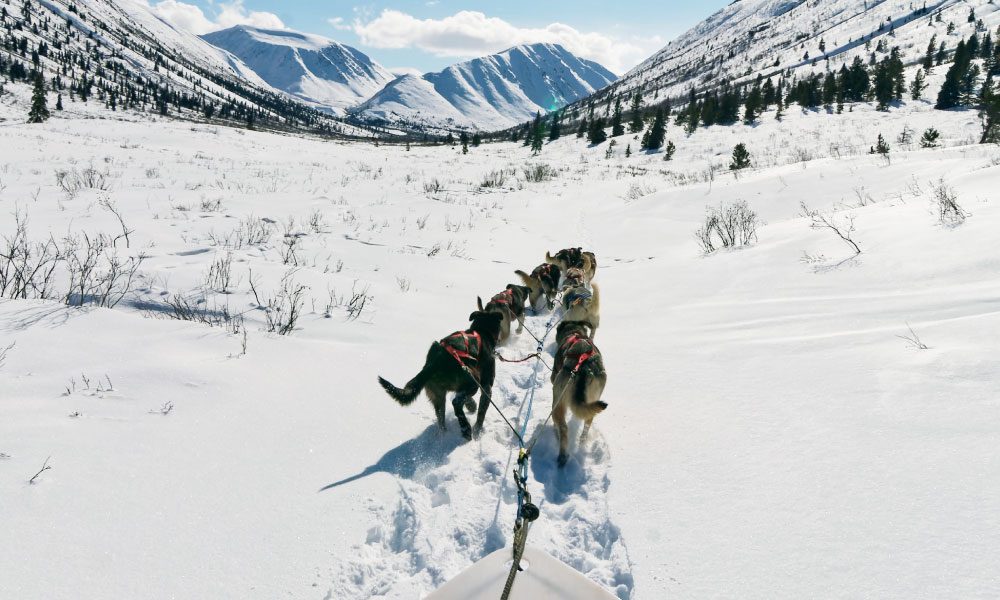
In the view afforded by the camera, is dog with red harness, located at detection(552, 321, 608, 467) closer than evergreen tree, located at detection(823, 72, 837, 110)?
Yes

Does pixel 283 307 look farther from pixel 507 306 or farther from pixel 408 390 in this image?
pixel 408 390

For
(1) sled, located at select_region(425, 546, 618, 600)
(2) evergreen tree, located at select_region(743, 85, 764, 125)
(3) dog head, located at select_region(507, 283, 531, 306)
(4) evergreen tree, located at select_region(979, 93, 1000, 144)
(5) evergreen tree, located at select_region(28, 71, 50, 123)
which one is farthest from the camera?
(2) evergreen tree, located at select_region(743, 85, 764, 125)

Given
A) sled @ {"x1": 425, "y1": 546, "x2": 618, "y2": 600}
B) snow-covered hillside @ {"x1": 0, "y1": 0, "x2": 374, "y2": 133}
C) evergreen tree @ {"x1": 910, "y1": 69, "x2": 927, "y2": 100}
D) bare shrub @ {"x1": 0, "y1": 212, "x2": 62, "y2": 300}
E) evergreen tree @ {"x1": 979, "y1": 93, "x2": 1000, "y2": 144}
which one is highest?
snow-covered hillside @ {"x1": 0, "y1": 0, "x2": 374, "y2": 133}

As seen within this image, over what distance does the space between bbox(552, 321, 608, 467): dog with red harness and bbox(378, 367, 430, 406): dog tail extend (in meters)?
0.98

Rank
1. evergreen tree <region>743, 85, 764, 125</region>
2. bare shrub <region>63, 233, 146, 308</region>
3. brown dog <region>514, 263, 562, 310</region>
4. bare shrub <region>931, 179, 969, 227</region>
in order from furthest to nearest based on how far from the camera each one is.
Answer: evergreen tree <region>743, 85, 764, 125</region> → brown dog <region>514, 263, 562, 310</region> → bare shrub <region>931, 179, 969, 227</region> → bare shrub <region>63, 233, 146, 308</region>

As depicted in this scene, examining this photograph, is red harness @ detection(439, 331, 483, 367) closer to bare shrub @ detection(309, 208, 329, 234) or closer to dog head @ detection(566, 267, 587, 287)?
dog head @ detection(566, 267, 587, 287)

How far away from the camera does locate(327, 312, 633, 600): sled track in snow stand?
7.23 ft

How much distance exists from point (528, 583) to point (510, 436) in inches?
69.6

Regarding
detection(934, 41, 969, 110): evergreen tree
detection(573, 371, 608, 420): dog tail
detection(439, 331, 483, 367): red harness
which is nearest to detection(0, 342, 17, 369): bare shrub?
detection(439, 331, 483, 367): red harness

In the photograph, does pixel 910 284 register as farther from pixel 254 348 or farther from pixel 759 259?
pixel 254 348

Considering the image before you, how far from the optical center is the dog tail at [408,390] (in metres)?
3.09

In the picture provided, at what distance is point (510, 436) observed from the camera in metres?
3.53

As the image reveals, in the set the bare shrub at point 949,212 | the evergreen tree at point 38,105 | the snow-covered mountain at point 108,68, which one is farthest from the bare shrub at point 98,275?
the snow-covered mountain at point 108,68

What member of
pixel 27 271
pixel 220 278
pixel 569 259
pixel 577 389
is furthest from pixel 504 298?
pixel 27 271
